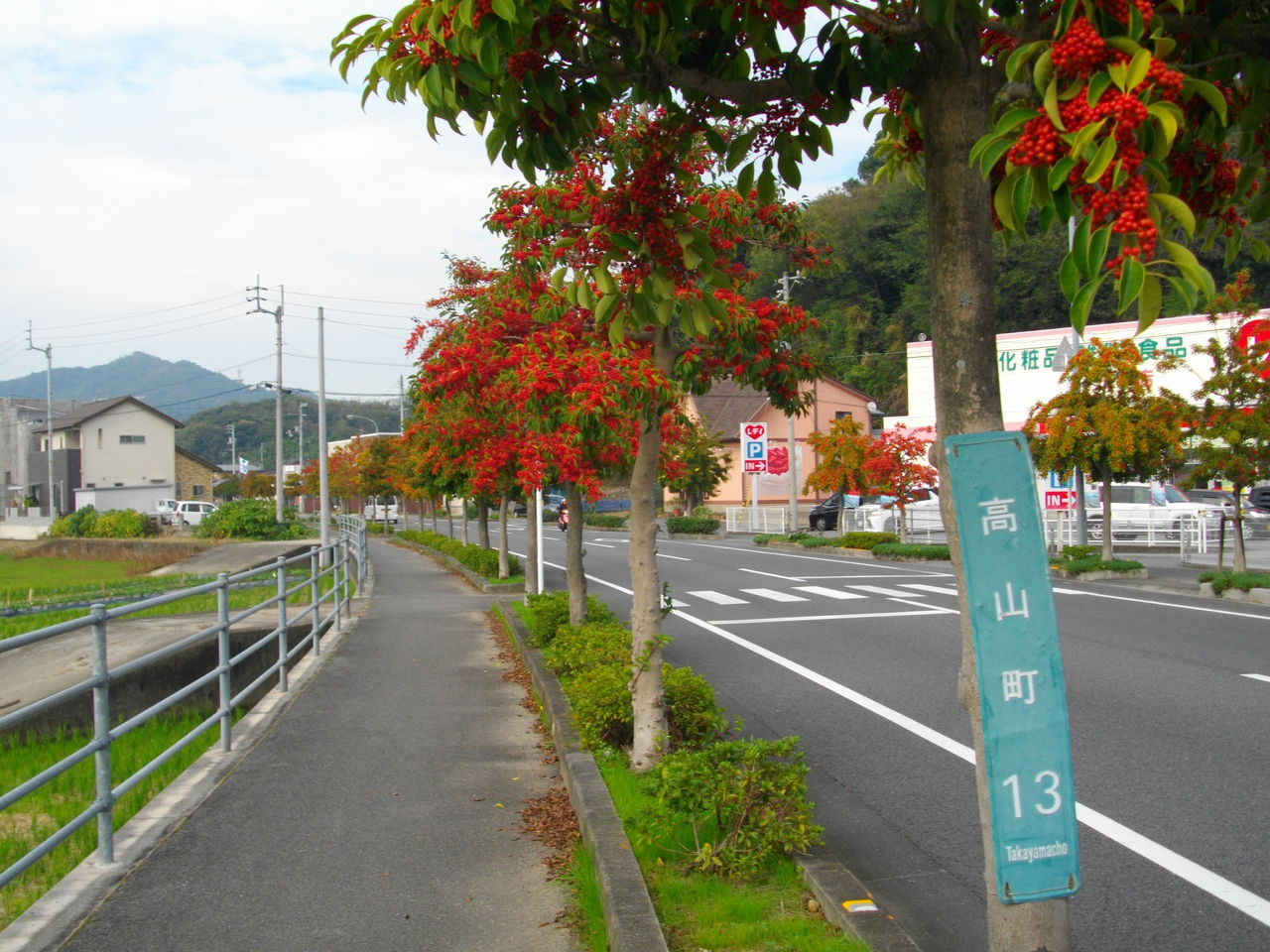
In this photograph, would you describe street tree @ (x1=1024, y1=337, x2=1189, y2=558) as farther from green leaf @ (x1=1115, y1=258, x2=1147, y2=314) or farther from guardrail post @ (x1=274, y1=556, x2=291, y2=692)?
green leaf @ (x1=1115, y1=258, x2=1147, y2=314)

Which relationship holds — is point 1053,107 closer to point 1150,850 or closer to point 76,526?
point 1150,850

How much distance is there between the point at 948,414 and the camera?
2941 millimetres

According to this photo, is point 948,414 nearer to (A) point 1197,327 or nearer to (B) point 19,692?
(B) point 19,692

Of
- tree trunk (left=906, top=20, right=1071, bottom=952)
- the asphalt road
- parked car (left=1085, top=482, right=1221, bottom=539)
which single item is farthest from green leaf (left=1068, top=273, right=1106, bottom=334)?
parked car (left=1085, top=482, right=1221, bottom=539)

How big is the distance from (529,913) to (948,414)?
9.23 ft

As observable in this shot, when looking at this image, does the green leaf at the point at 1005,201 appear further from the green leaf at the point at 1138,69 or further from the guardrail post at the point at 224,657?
the guardrail post at the point at 224,657

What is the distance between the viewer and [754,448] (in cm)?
3681

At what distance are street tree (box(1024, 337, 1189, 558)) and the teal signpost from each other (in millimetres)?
18819

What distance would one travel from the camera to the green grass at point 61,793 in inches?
217

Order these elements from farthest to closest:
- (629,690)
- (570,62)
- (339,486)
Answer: (339,486)
(629,690)
(570,62)

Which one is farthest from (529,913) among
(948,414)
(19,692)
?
(19,692)

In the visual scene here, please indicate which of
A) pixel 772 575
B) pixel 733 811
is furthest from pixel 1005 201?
pixel 772 575

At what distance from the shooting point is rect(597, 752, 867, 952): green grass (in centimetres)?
404

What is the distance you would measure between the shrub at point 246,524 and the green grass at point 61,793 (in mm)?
28824
